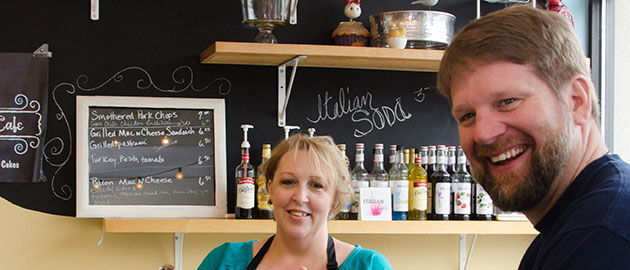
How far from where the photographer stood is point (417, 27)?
258 cm

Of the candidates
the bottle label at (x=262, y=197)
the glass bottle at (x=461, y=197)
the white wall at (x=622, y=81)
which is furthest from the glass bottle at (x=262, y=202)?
the white wall at (x=622, y=81)

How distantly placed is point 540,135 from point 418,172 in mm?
1841

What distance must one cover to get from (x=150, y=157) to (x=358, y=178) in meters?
0.73

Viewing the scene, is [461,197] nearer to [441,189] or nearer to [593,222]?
[441,189]

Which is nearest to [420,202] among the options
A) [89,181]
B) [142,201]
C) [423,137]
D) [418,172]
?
[418,172]

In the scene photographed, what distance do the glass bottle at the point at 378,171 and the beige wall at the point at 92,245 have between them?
25cm

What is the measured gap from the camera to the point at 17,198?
2521 millimetres

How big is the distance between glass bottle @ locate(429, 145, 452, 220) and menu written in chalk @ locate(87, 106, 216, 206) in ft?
2.56

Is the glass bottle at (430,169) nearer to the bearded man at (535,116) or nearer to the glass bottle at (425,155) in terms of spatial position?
the glass bottle at (425,155)

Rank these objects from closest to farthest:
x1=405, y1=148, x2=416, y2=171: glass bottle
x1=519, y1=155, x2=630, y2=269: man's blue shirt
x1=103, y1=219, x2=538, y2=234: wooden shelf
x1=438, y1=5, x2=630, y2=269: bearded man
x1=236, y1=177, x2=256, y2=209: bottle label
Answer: x1=519, y1=155, x2=630, y2=269: man's blue shirt < x1=438, y1=5, x2=630, y2=269: bearded man < x1=103, y1=219, x2=538, y2=234: wooden shelf < x1=236, y1=177, x2=256, y2=209: bottle label < x1=405, y1=148, x2=416, y2=171: glass bottle

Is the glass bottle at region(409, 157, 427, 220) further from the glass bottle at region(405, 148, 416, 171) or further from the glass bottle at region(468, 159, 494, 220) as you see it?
the glass bottle at region(468, 159, 494, 220)

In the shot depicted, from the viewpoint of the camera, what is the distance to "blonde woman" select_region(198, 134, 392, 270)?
1.98 meters

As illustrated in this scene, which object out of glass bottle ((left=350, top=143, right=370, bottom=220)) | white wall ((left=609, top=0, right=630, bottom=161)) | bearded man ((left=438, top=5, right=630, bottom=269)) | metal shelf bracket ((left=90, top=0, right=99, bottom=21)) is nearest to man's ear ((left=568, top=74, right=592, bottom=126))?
bearded man ((left=438, top=5, right=630, bottom=269))

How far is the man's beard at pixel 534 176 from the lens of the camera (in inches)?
32.2
